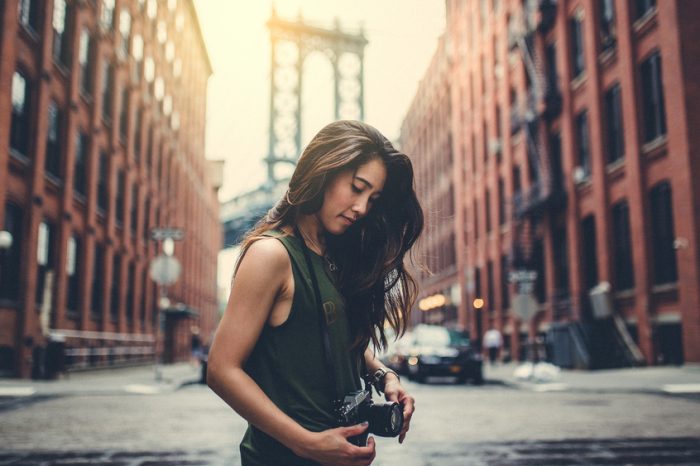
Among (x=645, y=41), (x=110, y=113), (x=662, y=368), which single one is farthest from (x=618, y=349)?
(x=110, y=113)

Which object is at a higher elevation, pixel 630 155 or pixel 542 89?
pixel 542 89

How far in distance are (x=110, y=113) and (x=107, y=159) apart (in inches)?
74.3

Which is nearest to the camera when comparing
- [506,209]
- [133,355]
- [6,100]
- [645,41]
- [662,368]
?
[6,100]

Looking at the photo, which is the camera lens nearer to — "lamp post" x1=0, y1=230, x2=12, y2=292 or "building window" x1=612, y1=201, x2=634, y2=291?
"lamp post" x1=0, y1=230, x2=12, y2=292

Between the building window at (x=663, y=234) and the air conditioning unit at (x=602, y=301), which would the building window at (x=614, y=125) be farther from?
the air conditioning unit at (x=602, y=301)

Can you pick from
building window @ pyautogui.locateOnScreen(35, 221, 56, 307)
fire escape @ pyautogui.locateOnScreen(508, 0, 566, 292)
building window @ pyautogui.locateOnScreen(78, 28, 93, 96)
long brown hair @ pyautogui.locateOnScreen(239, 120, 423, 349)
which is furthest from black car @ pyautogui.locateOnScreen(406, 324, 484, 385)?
long brown hair @ pyautogui.locateOnScreen(239, 120, 423, 349)

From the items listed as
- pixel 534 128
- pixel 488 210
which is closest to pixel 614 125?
pixel 534 128

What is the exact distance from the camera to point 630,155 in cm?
2258

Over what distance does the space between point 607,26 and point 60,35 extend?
17.7 metres

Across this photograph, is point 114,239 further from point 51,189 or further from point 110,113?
point 51,189

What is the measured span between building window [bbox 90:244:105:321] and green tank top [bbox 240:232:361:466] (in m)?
26.7

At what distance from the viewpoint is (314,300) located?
1924 millimetres

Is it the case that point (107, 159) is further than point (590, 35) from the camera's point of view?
Yes

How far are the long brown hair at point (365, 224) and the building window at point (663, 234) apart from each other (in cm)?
1997
